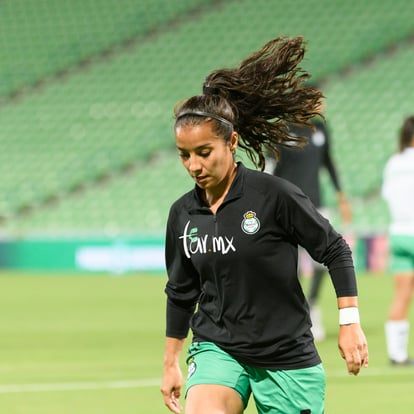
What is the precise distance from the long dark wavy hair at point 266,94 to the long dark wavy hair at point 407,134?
148 inches

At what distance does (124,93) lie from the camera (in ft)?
83.7

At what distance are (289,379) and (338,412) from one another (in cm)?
280

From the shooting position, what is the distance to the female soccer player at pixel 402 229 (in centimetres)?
855

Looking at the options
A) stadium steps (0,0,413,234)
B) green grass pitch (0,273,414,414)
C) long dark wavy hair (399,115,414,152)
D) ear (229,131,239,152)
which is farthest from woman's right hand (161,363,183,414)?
stadium steps (0,0,413,234)

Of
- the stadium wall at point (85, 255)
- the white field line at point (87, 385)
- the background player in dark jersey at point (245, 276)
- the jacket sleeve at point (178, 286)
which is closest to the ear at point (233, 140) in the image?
the background player in dark jersey at point (245, 276)

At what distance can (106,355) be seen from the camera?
9.70 metres

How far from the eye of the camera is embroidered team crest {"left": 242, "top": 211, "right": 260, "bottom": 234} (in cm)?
435

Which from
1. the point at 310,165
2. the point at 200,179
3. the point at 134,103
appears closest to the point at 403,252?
the point at 310,165

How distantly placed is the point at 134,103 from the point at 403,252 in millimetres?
17064

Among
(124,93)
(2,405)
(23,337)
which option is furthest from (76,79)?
(2,405)

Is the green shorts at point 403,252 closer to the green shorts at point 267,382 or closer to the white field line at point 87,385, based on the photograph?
the white field line at point 87,385

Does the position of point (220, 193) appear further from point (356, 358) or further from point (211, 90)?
point (356, 358)

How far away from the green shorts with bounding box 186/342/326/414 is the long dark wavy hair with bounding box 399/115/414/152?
173 inches

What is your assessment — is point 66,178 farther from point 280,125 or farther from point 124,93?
point 280,125
